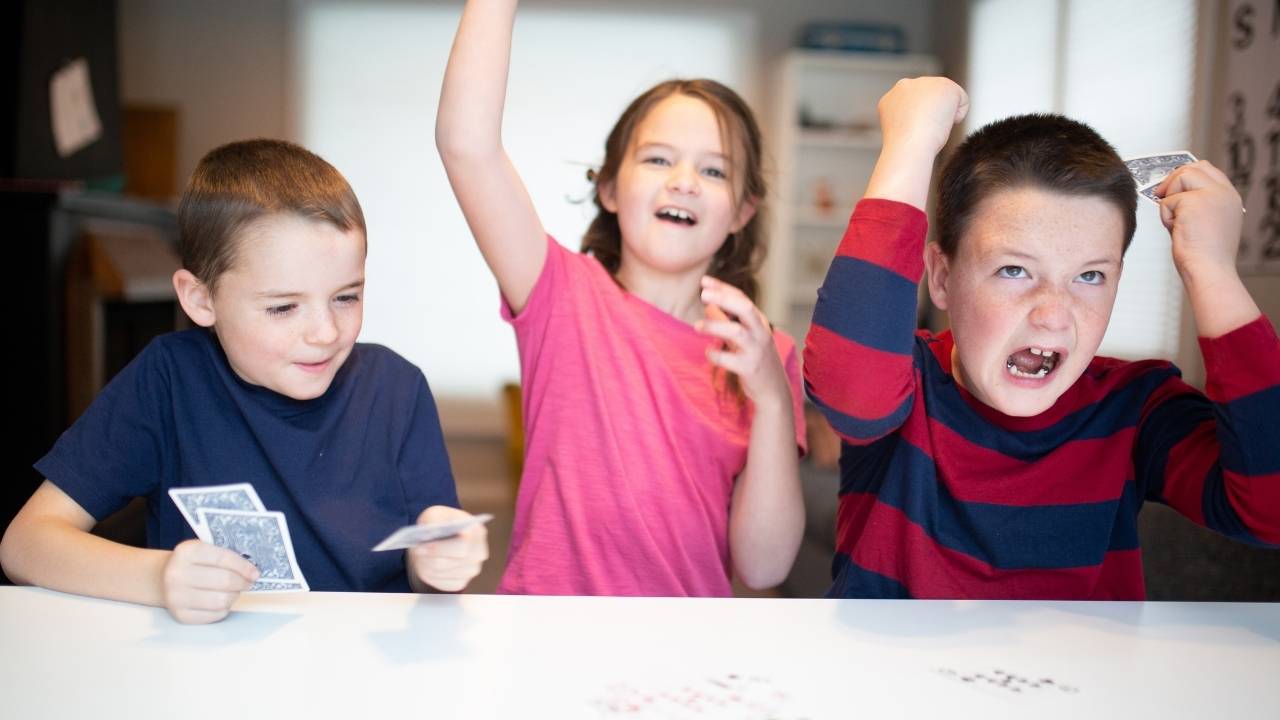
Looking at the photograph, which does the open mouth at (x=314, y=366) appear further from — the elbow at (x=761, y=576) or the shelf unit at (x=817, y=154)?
the shelf unit at (x=817, y=154)

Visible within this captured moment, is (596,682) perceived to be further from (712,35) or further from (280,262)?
(712,35)

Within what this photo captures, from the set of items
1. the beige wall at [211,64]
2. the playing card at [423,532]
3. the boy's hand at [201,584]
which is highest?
the beige wall at [211,64]

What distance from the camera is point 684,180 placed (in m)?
1.37

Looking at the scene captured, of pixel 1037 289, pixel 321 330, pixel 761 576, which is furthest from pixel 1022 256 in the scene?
pixel 321 330

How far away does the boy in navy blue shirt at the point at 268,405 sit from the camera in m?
1.09

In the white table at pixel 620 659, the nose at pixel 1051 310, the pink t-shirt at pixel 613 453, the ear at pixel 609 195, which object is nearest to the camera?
the white table at pixel 620 659

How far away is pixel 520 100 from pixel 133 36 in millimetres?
2284

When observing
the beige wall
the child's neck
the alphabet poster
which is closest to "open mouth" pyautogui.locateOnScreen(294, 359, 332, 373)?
the child's neck

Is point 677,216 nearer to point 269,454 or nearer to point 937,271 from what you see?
point 937,271

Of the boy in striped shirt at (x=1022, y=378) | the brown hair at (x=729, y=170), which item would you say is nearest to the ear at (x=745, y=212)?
the brown hair at (x=729, y=170)

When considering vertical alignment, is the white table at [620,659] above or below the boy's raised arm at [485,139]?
below

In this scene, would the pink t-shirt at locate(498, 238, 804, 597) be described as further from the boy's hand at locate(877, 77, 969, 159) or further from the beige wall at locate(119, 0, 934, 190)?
the beige wall at locate(119, 0, 934, 190)

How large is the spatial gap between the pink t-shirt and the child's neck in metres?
0.09

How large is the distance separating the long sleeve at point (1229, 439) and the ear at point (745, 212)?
24.2 inches
